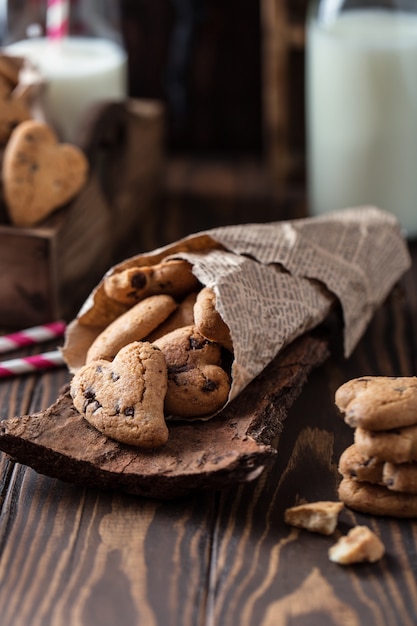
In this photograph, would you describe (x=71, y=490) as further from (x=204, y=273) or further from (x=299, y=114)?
(x=299, y=114)

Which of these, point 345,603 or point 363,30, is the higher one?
point 363,30

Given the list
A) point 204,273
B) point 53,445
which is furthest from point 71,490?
point 204,273

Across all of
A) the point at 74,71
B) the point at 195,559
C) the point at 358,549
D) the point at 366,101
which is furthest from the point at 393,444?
the point at 74,71

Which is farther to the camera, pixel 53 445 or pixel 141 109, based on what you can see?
pixel 141 109

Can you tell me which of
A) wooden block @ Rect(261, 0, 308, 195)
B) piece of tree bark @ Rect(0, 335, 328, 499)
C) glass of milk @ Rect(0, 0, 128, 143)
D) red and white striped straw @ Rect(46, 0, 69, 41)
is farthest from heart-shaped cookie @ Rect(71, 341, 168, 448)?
wooden block @ Rect(261, 0, 308, 195)

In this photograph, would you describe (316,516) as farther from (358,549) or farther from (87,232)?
(87,232)

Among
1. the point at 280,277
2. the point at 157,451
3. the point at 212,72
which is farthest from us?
the point at 212,72
